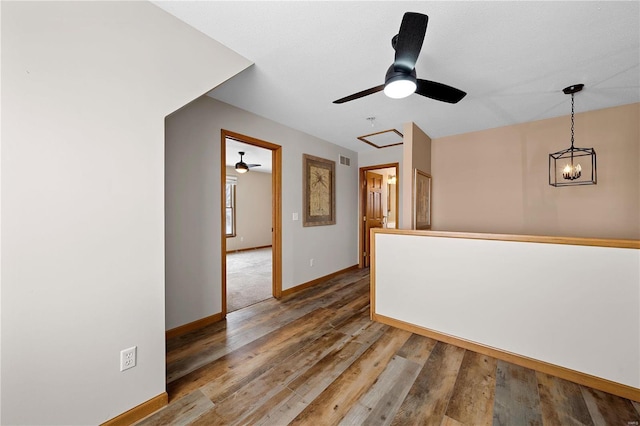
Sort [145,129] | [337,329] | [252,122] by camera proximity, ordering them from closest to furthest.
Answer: [145,129], [337,329], [252,122]

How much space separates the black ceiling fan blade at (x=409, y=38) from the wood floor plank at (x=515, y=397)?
7.20ft

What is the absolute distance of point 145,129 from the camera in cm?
144

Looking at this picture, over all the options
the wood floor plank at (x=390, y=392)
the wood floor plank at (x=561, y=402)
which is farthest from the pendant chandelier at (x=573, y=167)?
the wood floor plank at (x=390, y=392)

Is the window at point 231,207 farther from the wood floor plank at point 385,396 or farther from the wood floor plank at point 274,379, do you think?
the wood floor plank at point 385,396

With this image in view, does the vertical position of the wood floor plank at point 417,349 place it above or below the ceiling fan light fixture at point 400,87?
below

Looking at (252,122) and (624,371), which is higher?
(252,122)

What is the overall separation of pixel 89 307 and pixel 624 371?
3356mm

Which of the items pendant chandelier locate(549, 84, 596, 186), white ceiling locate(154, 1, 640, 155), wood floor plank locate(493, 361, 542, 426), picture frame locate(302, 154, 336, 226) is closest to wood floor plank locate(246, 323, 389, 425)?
wood floor plank locate(493, 361, 542, 426)

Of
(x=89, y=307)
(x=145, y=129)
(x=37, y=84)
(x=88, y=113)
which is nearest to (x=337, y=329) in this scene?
(x=89, y=307)

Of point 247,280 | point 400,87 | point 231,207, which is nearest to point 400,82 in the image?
point 400,87

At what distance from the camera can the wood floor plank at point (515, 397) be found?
1447 millimetres

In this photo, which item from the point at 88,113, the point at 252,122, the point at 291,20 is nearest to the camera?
the point at 88,113

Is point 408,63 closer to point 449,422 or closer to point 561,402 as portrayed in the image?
point 449,422

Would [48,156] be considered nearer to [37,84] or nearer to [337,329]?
[37,84]
